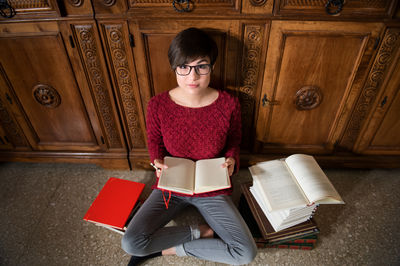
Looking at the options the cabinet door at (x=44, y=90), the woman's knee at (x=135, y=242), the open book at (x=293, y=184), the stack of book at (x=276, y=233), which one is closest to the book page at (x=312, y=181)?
the open book at (x=293, y=184)

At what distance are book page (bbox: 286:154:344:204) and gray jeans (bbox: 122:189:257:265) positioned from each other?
34 cm

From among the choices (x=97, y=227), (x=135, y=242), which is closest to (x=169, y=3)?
(x=135, y=242)

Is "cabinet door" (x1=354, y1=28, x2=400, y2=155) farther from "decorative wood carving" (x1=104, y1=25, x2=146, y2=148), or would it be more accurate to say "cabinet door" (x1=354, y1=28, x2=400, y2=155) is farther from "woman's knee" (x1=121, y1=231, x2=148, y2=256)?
"woman's knee" (x1=121, y1=231, x2=148, y2=256)

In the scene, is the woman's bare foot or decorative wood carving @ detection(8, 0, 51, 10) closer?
decorative wood carving @ detection(8, 0, 51, 10)

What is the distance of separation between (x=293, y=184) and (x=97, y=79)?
1.14 meters

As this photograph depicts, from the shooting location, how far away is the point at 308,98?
4.21ft

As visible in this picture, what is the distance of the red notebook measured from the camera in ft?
3.86

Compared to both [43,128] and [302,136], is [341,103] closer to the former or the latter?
[302,136]

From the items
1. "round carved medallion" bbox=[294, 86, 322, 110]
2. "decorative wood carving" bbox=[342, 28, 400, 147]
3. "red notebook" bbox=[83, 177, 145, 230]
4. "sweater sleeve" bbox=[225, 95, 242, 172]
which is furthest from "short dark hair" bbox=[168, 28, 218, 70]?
"decorative wood carving" bbox=[342, 28, 400, 147]

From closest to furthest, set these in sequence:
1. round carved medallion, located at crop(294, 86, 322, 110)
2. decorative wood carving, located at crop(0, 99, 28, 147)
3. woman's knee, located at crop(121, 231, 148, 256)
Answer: woman's knee, located at crop(121, 231, 148, 256)
round carved medallion, located at crop(294, 86, 322, 110)
decorative wood carving, located at crop(0, 99, 28, 147)

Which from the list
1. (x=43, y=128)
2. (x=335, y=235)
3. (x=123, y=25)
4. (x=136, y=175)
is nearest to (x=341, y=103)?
(x=335, y=235)

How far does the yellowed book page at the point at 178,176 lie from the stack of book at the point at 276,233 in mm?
370

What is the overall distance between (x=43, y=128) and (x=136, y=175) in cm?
67

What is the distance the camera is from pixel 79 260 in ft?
3.90
